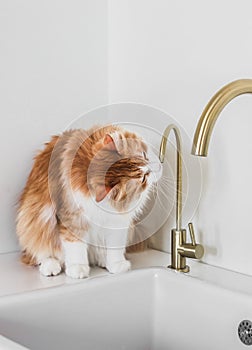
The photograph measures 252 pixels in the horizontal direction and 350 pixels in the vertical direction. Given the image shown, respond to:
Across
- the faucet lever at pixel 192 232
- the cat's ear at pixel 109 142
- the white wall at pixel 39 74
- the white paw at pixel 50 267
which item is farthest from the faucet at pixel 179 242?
the white wall at pixel 39 74

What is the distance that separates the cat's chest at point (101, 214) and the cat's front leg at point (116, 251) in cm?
2

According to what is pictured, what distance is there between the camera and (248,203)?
1.23 m

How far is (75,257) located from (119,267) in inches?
3.6

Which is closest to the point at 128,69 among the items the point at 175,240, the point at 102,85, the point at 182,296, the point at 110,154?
the point at 102,85

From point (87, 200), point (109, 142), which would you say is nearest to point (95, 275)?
point (87, 200)

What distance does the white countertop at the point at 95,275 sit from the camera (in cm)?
115

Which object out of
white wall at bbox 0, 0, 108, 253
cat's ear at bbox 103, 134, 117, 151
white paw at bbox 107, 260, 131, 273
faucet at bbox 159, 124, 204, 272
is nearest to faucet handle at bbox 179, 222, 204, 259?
faucet at bbox 159, 124, 204, 272

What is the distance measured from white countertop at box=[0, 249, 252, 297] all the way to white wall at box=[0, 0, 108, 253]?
0.52 ft

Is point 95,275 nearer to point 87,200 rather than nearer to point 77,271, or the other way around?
point 77,271

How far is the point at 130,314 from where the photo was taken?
1.18m

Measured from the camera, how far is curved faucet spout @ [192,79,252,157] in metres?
0.98

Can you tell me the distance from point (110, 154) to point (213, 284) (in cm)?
31

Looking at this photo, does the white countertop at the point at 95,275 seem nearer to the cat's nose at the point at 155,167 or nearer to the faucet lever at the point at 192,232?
the faucet lever at the point at 192,232

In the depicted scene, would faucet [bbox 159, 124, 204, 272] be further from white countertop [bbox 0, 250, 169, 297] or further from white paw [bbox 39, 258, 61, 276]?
white paw [bbox 39, 258, 61, 276]
